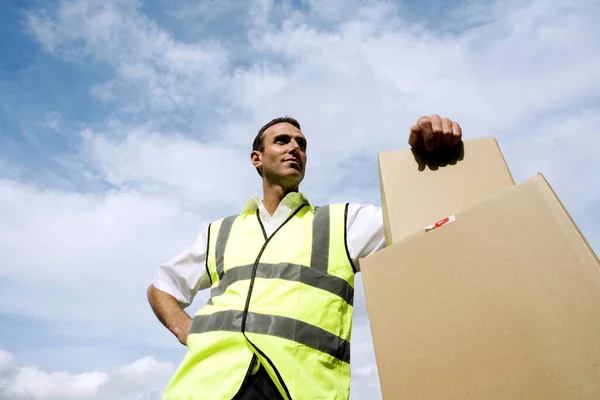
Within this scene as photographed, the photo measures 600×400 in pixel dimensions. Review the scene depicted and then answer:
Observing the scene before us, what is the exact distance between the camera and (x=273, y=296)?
1.81 metres

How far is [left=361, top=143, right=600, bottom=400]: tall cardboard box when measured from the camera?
2.91 ft

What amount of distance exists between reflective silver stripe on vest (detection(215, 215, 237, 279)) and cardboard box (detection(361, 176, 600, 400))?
3.72ft

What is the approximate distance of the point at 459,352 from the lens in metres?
1.00

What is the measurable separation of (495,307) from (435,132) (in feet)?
2.41

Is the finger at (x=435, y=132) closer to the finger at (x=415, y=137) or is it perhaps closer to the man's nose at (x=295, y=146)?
the finger at (x=415, y=137)

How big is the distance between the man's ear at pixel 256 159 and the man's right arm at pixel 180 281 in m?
0.78

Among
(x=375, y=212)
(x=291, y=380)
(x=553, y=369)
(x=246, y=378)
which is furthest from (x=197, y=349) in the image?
(x=553, y=369)

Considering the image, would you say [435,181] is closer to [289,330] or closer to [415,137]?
[415,137]

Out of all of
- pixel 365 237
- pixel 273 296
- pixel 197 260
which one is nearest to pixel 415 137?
pixel 365 237

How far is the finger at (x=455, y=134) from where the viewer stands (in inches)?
60.3

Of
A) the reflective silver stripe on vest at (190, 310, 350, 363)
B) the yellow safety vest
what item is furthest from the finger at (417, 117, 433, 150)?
the reflective silver stripe on vest at (190, 310, 350, 363)

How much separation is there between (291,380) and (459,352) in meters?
0.76

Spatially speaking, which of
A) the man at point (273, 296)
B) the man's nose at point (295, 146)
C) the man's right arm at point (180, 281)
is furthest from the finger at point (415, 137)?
the man's right arm at point (180, 281)

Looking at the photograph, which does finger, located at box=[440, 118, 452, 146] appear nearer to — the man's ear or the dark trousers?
the dark trousers
